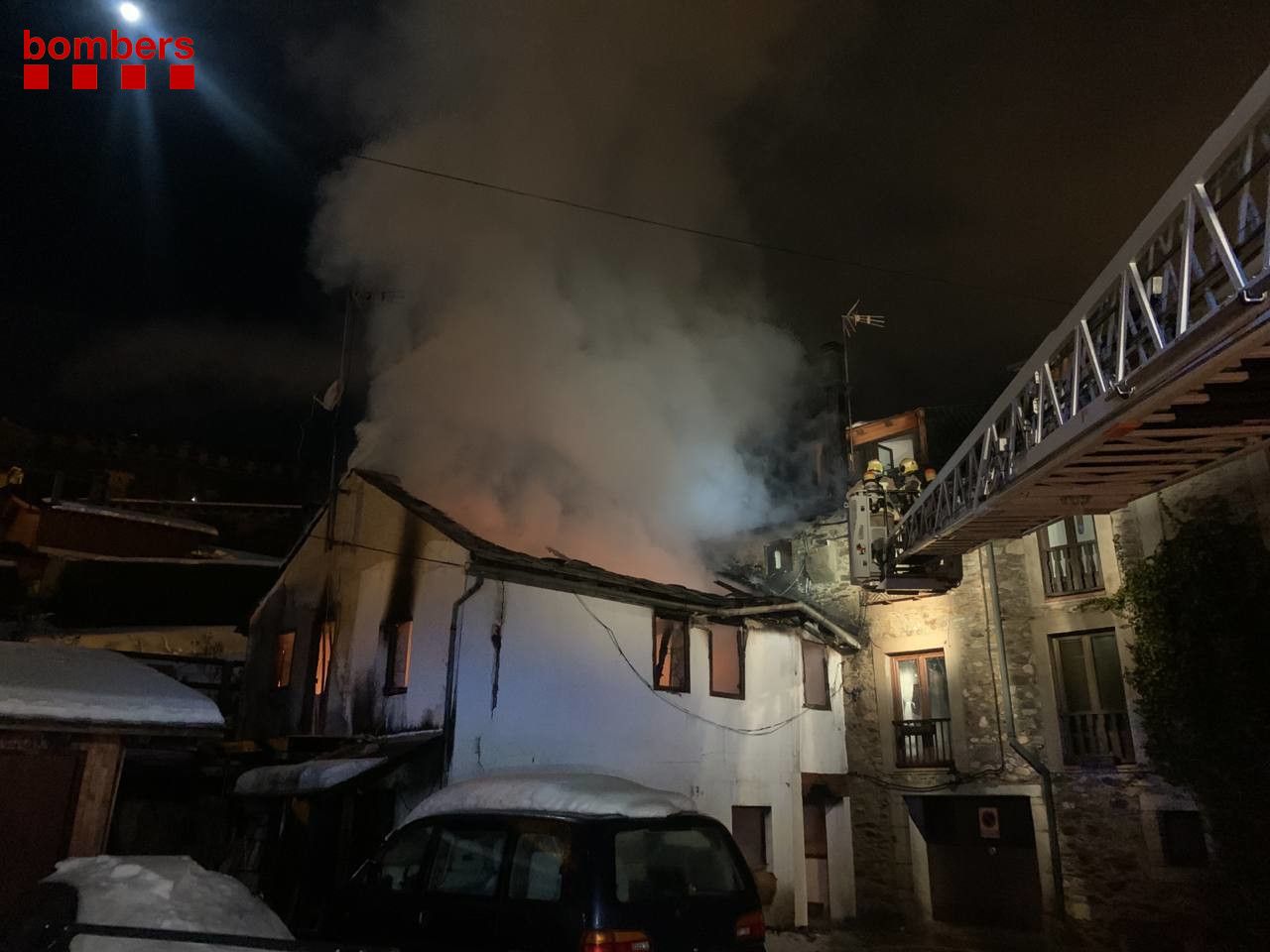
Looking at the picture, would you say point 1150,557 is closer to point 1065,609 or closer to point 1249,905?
point 1065,609

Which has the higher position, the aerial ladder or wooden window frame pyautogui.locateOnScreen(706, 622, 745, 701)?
the aerial ladder

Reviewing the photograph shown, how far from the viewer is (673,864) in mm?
5984

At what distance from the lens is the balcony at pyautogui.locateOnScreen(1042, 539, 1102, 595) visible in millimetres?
14703

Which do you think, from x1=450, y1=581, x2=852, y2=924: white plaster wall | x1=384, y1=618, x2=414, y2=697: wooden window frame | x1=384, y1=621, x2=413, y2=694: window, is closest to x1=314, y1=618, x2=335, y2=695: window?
x1=384, y1=618, x2=414, y2=697: wooden window frame

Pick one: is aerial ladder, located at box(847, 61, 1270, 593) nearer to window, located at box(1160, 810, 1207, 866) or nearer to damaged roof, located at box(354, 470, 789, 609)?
damaged roof, located at box(354, 470, 789, 609)

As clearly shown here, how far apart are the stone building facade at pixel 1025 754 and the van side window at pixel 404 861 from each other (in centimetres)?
1200

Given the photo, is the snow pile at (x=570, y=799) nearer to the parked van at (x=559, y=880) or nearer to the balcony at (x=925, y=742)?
the parked van at (x=559, y=880)

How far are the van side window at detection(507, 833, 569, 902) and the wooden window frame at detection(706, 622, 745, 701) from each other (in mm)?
9660

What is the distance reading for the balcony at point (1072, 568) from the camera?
14703 millimetres

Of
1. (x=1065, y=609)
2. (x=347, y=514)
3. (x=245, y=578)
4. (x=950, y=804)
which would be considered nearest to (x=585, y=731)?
(x=347, y=514)

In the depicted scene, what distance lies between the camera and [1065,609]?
584 inches

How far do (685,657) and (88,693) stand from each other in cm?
993

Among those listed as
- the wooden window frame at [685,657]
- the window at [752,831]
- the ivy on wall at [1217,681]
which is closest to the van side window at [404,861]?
the wooden window frame at [685,657]

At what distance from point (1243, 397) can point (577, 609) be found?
9.82 metres
